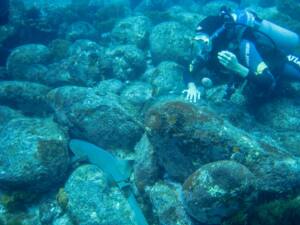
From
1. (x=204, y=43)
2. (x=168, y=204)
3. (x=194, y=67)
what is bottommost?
(x=168, y=204)

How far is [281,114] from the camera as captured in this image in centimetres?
646

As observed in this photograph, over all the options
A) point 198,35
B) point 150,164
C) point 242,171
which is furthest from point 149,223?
point 198,35

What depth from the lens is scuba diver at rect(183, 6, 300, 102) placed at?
5.64 metres

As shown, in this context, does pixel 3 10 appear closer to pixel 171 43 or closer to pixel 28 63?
pixel 28 63

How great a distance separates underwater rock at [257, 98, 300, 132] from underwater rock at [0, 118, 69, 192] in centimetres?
441

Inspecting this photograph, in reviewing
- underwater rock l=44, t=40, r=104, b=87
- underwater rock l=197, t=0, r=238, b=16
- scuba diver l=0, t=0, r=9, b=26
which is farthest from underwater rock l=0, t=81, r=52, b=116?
underwater rock l=197, t=0, r=238, b=16

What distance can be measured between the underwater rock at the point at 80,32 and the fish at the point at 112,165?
844cm

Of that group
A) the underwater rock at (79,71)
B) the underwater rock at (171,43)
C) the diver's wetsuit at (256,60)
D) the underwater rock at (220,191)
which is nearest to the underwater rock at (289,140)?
the diver's wetsuit at (256,60)

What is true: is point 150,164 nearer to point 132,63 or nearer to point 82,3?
point 132,63

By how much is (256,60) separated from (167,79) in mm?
3247

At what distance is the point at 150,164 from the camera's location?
5398 millimetres

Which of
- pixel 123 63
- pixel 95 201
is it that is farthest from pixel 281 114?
pixel 123 63

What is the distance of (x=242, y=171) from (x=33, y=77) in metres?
8.09

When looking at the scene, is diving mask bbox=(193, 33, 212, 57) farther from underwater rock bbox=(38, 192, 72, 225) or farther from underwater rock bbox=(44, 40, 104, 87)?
underwater rock bbox=(38, 192, 72, 225)
